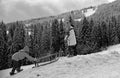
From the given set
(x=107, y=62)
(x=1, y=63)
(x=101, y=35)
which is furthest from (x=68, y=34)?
(x=101, y=35)

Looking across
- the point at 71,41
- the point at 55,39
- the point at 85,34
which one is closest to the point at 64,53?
the point at 71,41

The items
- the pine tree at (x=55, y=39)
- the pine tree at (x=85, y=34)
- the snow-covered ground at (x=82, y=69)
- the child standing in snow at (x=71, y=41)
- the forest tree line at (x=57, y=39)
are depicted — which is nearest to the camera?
the snow-covered ground at (x=82, y=69)

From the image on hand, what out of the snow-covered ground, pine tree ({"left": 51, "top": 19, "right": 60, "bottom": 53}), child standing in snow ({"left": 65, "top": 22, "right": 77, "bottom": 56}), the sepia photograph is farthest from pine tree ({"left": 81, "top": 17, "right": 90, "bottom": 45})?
the snow-covered ground

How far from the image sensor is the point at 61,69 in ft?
23.8

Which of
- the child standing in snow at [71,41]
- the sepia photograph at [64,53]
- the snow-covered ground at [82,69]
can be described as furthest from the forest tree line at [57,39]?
the snow-covered ground at [82,69]

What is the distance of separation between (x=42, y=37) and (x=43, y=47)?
5.30 meters

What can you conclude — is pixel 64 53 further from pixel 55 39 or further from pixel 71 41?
pixel 55 39

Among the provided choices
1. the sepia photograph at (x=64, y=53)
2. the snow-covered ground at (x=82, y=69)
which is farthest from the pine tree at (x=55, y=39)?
the snow-covered ground at (x=82, y=69)

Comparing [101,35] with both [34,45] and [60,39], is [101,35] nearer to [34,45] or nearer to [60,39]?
[60,39]

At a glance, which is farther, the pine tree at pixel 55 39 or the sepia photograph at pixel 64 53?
the pine tree at pixel 55 39

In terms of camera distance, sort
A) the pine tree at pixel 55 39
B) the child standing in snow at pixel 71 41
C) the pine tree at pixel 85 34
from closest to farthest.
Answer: the child standing in snow at pixel 71 41
the pine tree at pixel 85 34
the pine tree at pixel 55 39

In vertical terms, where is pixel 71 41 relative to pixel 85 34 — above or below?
below

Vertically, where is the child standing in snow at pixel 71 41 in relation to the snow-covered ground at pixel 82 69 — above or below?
above

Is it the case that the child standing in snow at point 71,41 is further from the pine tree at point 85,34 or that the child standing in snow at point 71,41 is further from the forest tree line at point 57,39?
the pine tree at point 85,34
